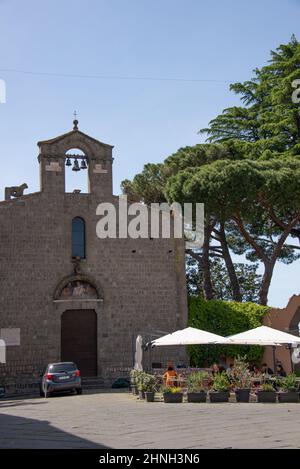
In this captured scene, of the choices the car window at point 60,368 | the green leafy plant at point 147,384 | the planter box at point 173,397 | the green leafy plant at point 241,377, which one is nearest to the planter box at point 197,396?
the planter box at point 173,397

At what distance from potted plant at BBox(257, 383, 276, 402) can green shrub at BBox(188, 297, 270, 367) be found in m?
10.7

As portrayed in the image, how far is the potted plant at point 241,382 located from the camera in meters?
18.9

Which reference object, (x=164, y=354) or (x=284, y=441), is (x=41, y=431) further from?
A: (x=164, y=354)

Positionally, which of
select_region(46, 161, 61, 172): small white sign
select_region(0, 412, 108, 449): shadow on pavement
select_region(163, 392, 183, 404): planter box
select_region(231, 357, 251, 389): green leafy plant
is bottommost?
select_region(163, 392, 183, 404): planter box

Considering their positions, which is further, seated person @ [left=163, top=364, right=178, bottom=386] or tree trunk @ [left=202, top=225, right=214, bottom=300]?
tree trunk @ [left=202, top=225, right=214, bottom=300]

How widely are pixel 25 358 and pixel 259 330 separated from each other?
10053mm

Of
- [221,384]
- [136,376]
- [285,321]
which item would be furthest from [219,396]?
[285,321]

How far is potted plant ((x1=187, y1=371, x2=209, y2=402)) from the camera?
19.2 meters

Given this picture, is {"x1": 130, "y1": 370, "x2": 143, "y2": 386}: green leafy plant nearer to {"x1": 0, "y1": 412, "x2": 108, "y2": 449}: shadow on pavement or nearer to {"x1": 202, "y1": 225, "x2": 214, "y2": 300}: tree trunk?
{"x1": 0, "y1": 412, "x2": 108, "y2": 449}: shadow on pavement

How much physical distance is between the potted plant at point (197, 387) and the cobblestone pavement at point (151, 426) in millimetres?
1002

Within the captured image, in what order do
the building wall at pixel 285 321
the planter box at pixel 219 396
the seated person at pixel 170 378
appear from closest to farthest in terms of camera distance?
the planter box at pixel 219 396
the seated person at pixel 170 378
the building wall at pixel 285 321

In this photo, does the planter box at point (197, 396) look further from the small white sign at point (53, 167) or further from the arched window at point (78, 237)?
the small white sign at point (53, 167)

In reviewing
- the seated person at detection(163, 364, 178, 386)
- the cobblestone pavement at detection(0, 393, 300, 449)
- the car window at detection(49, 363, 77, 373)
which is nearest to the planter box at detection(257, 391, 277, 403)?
the cobblestone pavement at detection(0, 393, 300, 449)
